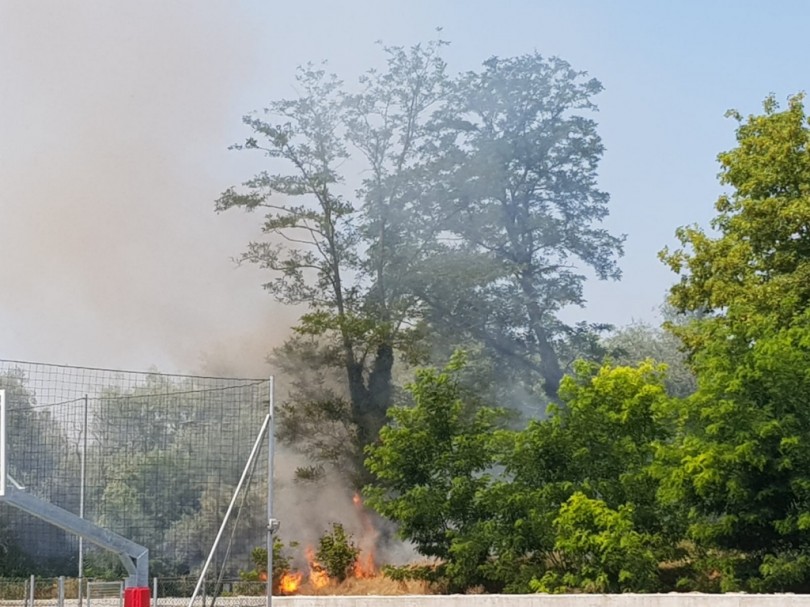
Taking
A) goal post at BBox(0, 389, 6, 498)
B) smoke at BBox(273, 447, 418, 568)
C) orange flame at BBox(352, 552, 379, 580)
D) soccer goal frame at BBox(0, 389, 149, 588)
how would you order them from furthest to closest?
smoke at BBox(273, 447, 418, 568)
orange flame at BBox(352, 552, 379, 580)
soccer goal frame at BBox(0, 389, 149, 588)
goal post at BBox(0, 389, 6, 498)

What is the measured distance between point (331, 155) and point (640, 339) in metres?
41.2

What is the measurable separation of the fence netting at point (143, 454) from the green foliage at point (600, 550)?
974 cm

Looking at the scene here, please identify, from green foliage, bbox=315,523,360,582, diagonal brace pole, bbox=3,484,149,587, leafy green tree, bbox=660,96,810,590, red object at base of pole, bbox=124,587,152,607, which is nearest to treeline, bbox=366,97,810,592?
leafy green tree, bbox=660,96,810,590

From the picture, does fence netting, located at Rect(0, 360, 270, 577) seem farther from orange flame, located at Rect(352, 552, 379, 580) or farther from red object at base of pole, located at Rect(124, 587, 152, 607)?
orange flame, located at Rect(352, 552, 379, 580)

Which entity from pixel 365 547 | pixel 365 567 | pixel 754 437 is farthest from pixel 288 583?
pixel 754 437

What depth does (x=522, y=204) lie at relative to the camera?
5216 centimetres

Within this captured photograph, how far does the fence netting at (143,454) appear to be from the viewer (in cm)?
2203

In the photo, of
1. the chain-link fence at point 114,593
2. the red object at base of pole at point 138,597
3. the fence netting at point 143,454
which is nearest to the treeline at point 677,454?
the chain-link fence at point 114,593

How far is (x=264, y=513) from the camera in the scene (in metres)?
22.9

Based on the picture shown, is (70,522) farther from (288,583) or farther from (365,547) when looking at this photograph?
(365,547)

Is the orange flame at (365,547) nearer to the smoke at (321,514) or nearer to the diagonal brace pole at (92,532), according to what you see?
the smoke at (321,514)

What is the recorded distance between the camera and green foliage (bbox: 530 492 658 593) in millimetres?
30000

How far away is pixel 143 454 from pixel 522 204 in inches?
1232

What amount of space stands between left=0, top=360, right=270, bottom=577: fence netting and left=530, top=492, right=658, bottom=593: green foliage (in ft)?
31.9
